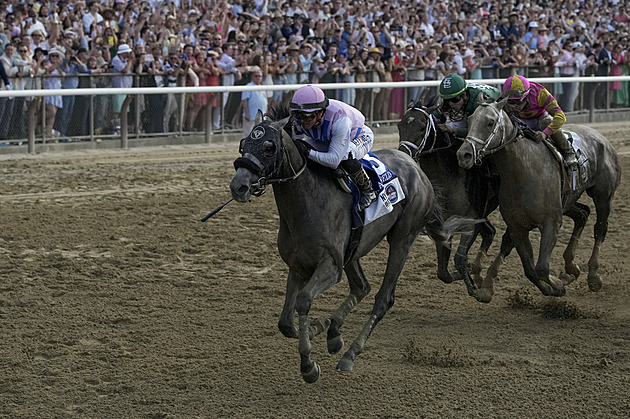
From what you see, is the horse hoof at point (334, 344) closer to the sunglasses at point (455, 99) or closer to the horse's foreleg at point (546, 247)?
the horse's foreleg at point (546, 247)

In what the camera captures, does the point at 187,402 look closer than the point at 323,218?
Yes

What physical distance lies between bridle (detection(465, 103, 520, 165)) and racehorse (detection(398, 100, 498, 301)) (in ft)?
1.58

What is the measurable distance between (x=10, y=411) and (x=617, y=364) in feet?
11.6

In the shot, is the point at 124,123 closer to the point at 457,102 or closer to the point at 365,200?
the point at 457,102

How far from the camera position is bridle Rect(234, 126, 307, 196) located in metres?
4.82

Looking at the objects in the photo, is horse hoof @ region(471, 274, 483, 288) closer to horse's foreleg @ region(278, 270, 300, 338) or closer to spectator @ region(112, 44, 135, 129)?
horse's foreleg @ region(278, 270, 300, 338)

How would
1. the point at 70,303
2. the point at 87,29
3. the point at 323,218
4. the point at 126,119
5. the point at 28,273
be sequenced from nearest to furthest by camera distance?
the point at 323,218
the point at 70,303
the point at 28,273
the point at 126,119
the point at 87,29

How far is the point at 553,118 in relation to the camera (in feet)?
22.8

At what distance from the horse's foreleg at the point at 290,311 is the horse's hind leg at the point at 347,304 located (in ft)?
0.81

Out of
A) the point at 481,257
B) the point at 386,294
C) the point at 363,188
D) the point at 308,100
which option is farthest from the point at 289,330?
the point at 481,257

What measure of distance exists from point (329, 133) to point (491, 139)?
1.38m

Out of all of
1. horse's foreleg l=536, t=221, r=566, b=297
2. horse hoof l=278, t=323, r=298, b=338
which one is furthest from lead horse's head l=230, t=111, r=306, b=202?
horse's foreleg l=536, t=221, r=566, b=297

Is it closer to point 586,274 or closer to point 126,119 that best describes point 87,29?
point 126,119

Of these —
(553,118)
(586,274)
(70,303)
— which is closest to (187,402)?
(70,303)
